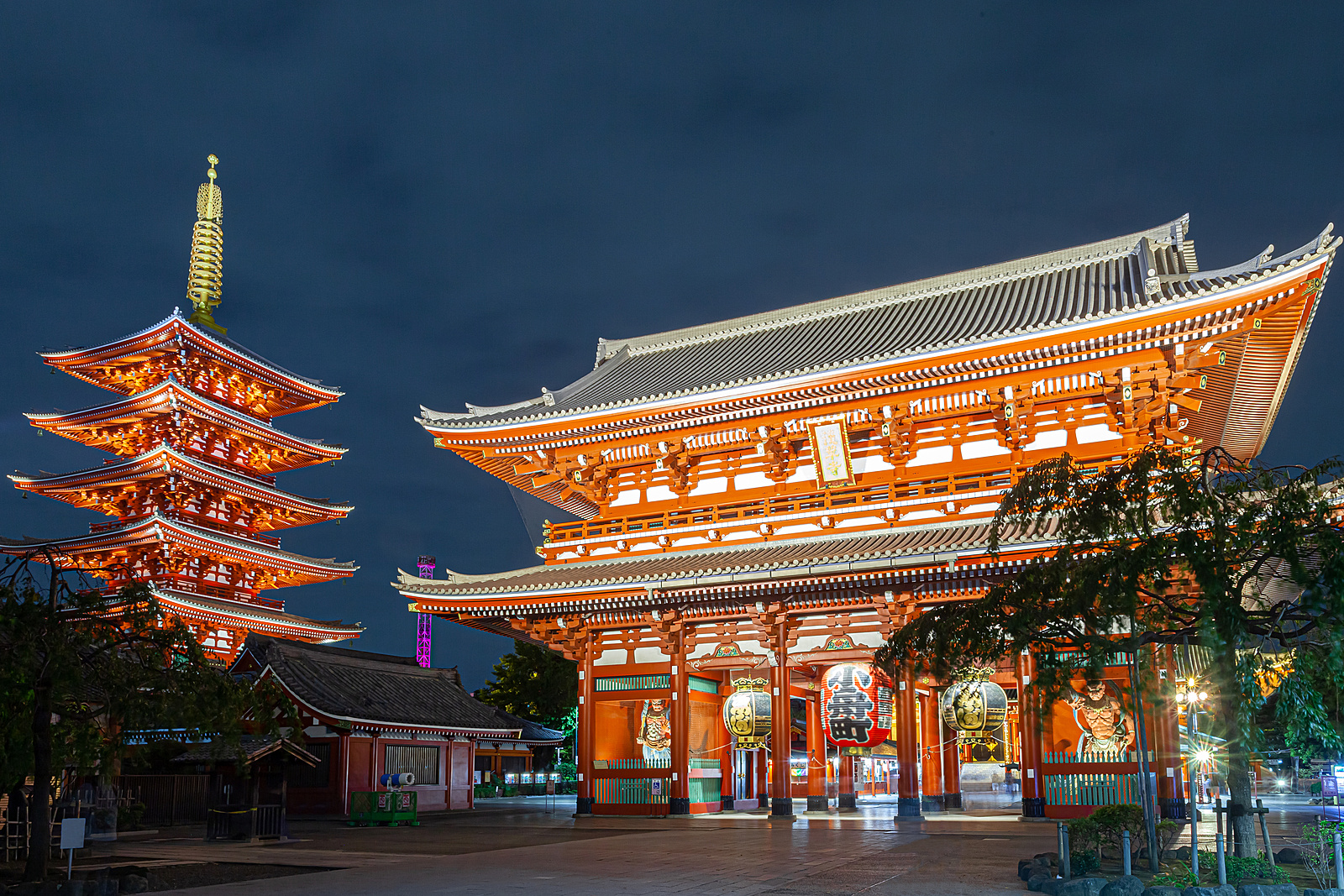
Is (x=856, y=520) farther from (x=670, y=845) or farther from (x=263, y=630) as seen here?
(x=263, y=630)

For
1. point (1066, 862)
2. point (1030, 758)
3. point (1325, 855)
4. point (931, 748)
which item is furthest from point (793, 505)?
point (1325, 855)

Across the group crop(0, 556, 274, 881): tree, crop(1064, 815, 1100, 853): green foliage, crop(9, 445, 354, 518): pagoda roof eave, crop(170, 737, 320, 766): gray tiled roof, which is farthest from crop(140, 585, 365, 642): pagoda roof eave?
crop(1064, 815, 1100, 853): green foliage

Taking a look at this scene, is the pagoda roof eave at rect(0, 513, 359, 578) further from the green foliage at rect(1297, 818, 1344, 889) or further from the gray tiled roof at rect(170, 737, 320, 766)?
the green foliage at rect(1297, 818, 1344, 889)

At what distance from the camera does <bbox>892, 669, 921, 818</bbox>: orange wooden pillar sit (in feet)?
74.0

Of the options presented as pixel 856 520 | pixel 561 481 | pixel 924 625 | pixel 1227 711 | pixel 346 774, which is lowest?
pixel 346 774

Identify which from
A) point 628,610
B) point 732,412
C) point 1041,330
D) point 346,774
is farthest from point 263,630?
point 1041,330

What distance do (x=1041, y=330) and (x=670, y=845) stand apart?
1291 centimetres

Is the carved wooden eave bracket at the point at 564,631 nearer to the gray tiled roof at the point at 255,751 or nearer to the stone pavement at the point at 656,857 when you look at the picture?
the stone pavement at the point at 656,857

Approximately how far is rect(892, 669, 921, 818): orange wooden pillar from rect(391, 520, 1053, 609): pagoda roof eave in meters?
2.96

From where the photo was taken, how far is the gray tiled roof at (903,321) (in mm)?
24391

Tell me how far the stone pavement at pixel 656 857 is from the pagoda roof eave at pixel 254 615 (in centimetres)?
2230

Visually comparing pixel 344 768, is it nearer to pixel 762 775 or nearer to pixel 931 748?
pixel 762 775

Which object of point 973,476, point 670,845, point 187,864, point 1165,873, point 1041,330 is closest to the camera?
point 1165,873

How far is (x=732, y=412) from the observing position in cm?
2559
